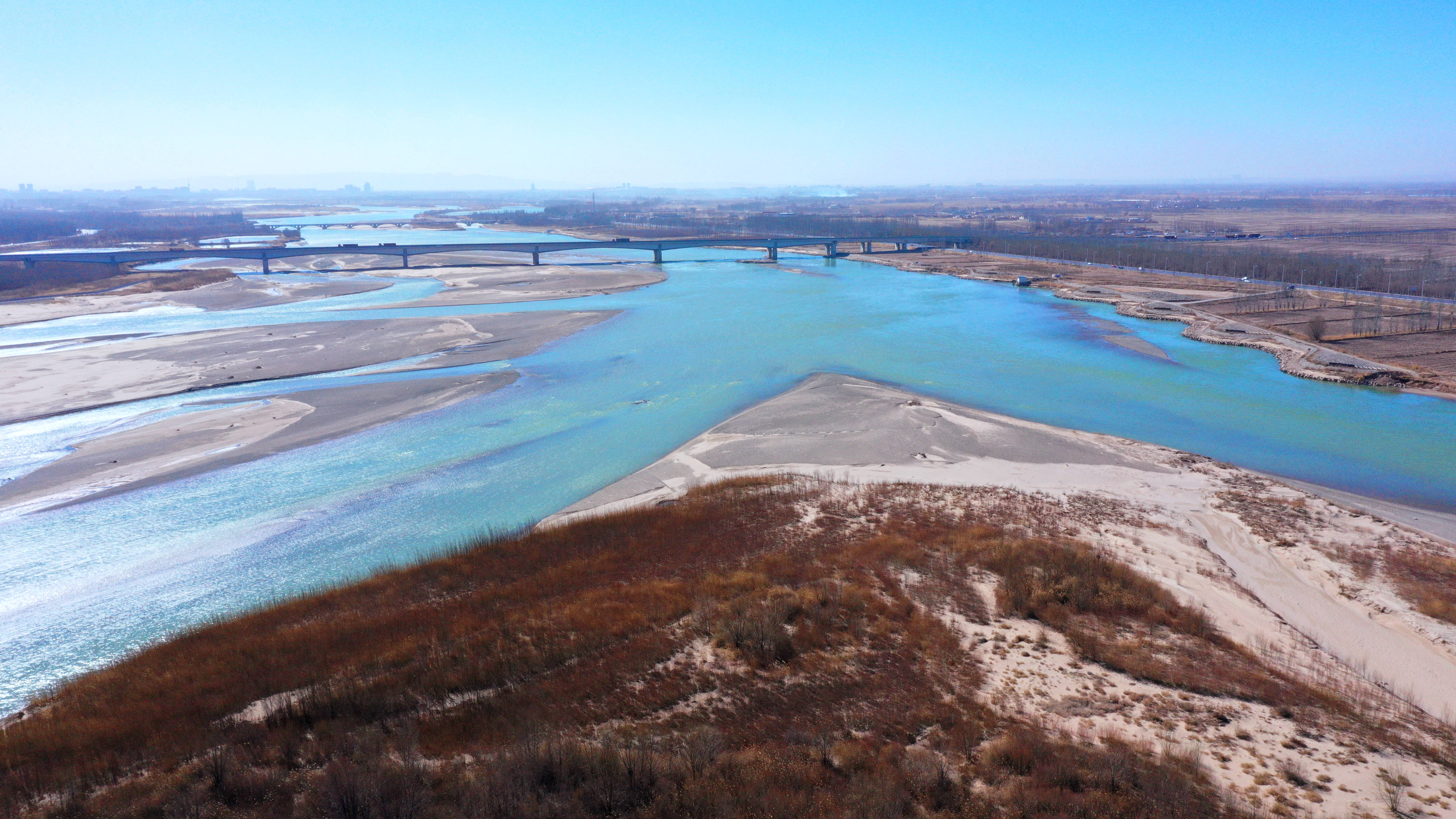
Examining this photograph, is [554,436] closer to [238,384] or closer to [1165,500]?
[238,384]

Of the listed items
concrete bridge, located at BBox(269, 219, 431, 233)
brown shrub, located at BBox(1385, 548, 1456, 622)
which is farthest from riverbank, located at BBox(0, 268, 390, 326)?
concrete bridge, located at BBox(269, 219, 431, 233)

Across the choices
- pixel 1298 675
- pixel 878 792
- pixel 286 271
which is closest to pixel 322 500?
pixel 878 792

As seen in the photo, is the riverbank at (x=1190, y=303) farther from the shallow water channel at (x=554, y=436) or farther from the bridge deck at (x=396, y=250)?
the bridge deck at (x=396, y=250)

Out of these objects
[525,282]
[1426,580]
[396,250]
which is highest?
[396,250]

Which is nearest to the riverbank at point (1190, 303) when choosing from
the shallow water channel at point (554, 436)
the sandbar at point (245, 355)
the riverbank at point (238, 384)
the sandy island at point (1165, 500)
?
the shallow water channel at point (554, 436)

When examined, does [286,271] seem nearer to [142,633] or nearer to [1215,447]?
[142,633]

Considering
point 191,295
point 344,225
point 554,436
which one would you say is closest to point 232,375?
point 554,436
